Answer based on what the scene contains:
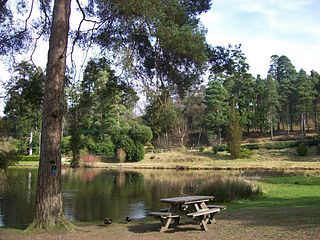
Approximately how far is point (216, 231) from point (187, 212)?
0.92 metres

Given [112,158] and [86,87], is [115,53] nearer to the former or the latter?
[86,87]

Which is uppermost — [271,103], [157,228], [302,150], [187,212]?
[271,103]

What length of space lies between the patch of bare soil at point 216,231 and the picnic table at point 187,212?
184mm

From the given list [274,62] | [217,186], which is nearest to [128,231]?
[217,186]

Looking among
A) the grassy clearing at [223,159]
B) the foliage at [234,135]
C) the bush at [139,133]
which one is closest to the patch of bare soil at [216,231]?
the grassy clearing at [223,159]

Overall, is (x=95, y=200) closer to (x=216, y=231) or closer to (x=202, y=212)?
(x=202, y=212)

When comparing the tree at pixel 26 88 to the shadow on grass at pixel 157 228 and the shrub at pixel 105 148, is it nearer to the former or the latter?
the shadow on grass at pixel 157 228

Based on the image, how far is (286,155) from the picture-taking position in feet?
155

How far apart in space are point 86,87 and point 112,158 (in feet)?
132

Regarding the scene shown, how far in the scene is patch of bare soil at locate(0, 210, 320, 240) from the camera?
7816mm

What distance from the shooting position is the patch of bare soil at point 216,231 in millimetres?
7816

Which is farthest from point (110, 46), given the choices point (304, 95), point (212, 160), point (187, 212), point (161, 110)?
point (304, 95)

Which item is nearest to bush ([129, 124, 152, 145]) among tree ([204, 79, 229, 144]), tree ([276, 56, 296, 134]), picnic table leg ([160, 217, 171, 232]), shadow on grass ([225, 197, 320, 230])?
tree ([204, 79, 229, 144])

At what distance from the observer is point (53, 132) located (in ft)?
29.5
